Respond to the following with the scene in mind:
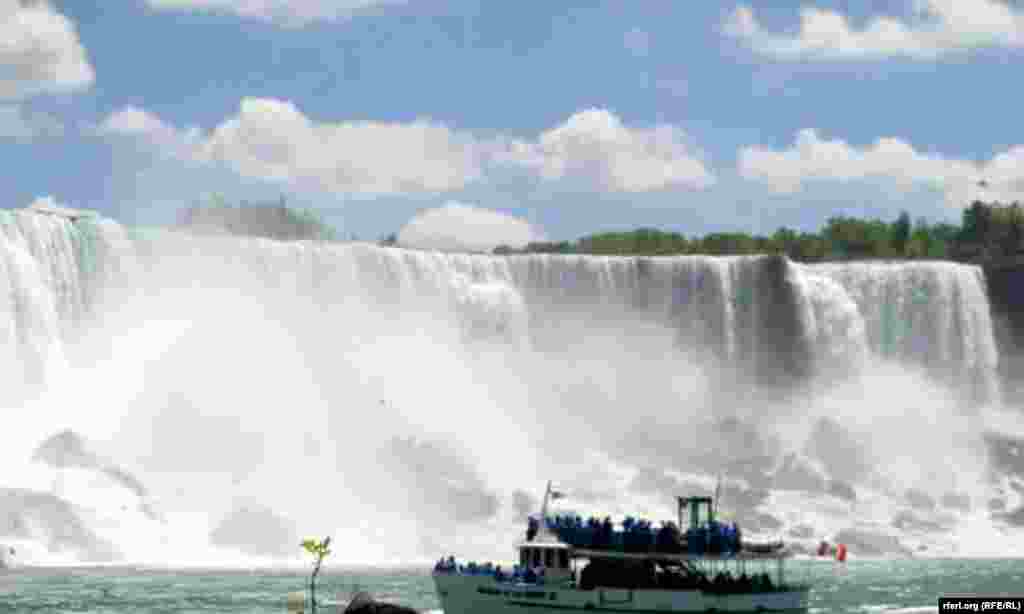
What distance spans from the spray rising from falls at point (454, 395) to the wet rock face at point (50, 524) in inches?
4.2

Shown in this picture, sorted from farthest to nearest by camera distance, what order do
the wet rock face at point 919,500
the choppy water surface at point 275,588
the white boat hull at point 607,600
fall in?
the wet rock face at point 919,500, the choppy water surface at point 275,588, the white boat hull at point 607,600

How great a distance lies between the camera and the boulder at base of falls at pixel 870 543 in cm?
13075

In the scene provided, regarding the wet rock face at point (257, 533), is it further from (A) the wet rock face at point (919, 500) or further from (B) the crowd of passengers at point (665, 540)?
(B) the crowd of passengers at point (665, 540)

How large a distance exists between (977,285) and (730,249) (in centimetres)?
2675

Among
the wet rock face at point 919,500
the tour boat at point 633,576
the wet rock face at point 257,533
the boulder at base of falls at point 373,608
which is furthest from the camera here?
the wet rock face at point 919,500

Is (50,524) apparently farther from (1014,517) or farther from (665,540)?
→ (1014,517)

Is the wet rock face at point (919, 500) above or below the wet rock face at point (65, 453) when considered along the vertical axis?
above

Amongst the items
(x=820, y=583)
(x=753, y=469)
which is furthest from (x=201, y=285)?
(x=820, y=583)

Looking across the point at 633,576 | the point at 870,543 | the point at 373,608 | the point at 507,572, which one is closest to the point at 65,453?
the point at 870,543

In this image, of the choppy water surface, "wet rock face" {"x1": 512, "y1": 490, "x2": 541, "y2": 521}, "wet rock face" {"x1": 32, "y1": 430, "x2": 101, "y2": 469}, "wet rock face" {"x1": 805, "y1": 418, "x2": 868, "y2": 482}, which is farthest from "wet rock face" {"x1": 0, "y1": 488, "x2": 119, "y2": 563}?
"wet rock face" {"x1": 805, "y1": 418, "x2": 868, "y2": 482}

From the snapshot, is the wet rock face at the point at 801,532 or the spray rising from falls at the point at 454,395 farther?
the wet rock face at the point at 801,532

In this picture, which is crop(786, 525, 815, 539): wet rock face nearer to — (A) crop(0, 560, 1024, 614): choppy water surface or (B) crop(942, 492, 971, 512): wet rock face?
(B) crop(942, 492, 971, 512): wet rock face

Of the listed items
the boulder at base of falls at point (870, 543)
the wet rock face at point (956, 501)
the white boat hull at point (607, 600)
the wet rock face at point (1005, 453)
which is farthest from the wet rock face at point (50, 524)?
the wet rock face at point (1005, 453)

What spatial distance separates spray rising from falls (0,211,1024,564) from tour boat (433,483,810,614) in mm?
39327
